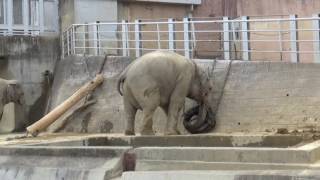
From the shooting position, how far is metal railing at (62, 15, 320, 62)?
43.1 ft

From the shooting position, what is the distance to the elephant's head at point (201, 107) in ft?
40.8

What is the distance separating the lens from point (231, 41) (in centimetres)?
1454

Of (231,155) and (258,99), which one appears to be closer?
(231,155)

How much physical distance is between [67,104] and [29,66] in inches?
142

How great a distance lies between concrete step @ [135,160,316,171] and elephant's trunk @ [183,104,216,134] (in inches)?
216

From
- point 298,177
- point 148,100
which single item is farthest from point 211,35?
point 298,177

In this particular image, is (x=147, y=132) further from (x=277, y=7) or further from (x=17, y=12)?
(x=277, y=7)

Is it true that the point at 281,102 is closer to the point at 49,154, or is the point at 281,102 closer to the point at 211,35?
the point at 49,154

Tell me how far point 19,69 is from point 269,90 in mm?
8124

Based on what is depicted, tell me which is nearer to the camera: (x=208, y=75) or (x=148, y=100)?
(x=148, y=100)

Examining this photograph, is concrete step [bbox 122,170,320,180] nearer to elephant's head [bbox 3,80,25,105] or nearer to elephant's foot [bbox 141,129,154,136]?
elephant's foot [bbox 141,129,154,136]

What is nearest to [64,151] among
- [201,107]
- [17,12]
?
[201,107]

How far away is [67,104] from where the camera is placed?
1499 centimetres

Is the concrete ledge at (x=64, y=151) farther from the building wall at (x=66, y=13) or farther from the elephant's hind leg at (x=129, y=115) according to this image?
the building wall at (x=66, y=13)
